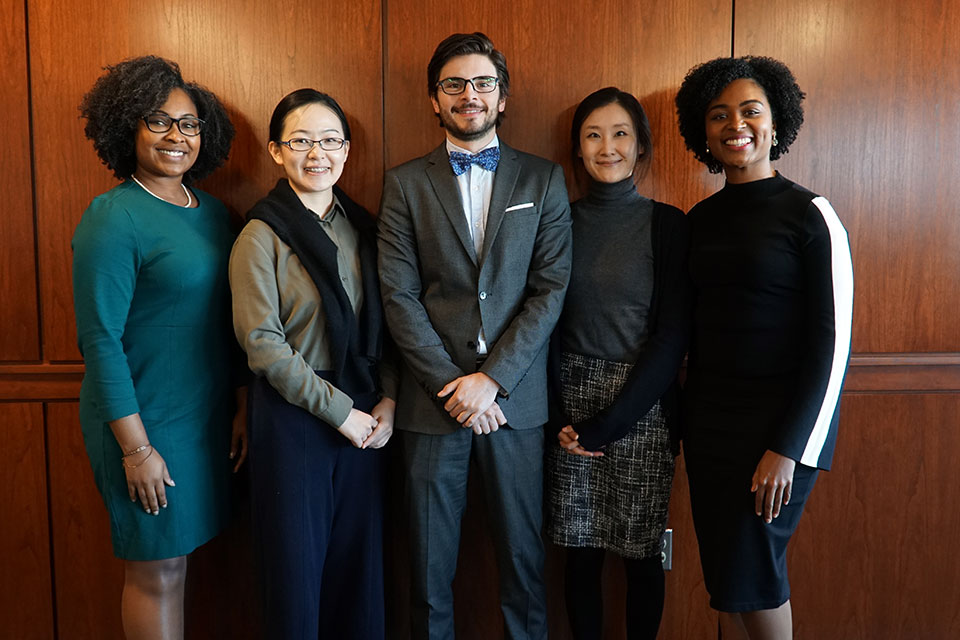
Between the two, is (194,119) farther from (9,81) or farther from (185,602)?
(185,602)

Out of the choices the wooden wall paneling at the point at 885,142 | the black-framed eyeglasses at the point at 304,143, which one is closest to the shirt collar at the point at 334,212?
the black-framed eyeglasses at the point at 304,143

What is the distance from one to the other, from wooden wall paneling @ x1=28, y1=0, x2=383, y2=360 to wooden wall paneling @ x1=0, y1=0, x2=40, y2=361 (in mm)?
39

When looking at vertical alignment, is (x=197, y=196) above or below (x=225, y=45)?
below

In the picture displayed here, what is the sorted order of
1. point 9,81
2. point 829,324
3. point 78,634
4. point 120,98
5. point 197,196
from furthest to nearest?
point 78,634 < point 9,81 < point 197,196 < point 120,98 < point 829,324

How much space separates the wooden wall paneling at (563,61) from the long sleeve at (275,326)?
0.64 meters

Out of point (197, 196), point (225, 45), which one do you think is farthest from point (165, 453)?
point (225, 45)

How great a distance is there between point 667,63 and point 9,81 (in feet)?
7.28

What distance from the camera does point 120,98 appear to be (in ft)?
5.87

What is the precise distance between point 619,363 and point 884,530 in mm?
1256

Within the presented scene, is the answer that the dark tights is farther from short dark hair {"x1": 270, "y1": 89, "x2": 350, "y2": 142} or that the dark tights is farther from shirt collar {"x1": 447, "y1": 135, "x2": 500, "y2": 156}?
short dark hair {"x1": 270, "y1": 89, "x2": 350, "y2": 142}

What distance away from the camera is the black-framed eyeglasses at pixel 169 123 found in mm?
1807

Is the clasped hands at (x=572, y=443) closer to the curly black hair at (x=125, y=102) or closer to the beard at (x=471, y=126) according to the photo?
the beard at (x=471, y=126)

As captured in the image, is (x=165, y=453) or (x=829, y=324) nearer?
(x=829, y=324)

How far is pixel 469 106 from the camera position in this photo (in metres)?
1.87
